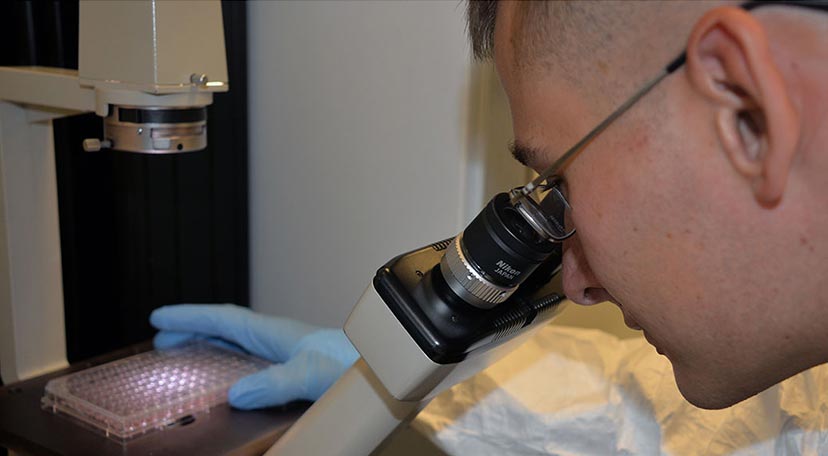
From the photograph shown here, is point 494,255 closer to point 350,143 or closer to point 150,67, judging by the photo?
point 150,67

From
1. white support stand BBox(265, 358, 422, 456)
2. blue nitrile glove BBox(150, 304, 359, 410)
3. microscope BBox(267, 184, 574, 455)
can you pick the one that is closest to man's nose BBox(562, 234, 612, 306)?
microscope BBox(267, 184, 574, 455)

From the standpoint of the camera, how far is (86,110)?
1.00m

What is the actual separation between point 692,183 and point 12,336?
2.98 ft

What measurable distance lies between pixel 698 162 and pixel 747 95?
0.06m

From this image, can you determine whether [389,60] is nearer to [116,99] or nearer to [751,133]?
[116,99]

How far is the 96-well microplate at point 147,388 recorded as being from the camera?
99 centimetres

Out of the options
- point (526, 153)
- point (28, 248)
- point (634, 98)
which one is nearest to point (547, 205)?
point (526, 153)

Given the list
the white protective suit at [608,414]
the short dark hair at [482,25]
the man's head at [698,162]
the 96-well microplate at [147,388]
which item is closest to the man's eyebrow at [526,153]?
the man's head at [698,162]

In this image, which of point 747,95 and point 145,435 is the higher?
point 747,95

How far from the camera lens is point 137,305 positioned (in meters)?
1.41

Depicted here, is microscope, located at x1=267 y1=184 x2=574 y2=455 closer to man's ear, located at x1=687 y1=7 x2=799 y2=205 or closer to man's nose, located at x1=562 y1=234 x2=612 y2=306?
man's nose, located at x1=562 y1=234 x2=612 y2=306

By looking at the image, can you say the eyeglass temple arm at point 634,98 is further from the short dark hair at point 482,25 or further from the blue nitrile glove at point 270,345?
the blue nitrile glove at point 270,345

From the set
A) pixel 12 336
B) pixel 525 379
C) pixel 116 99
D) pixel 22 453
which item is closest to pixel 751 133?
pixel 525 379

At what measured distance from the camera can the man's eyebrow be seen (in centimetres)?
67
